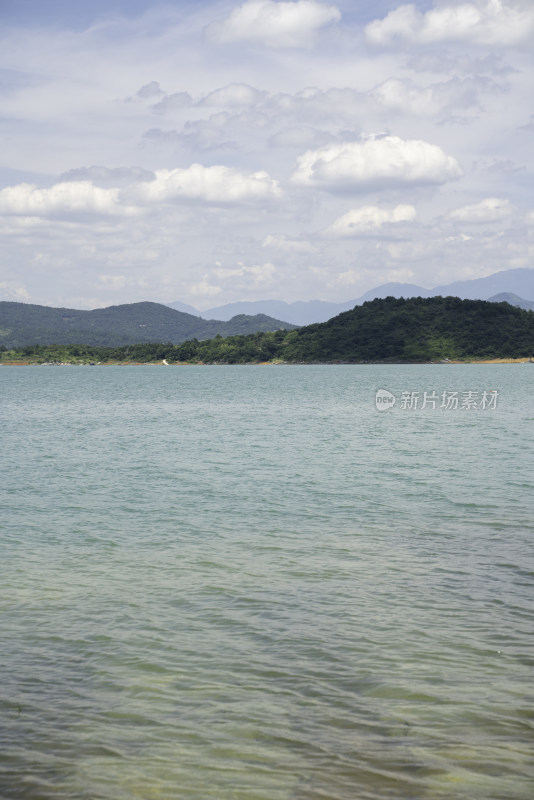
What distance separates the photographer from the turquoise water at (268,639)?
9.18 meters

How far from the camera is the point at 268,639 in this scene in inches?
539

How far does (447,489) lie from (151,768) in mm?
23568

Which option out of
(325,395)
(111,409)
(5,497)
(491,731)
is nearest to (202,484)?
(5,497)

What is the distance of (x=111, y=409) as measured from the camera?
9269 centimetres

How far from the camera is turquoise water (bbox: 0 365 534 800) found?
918 cm
